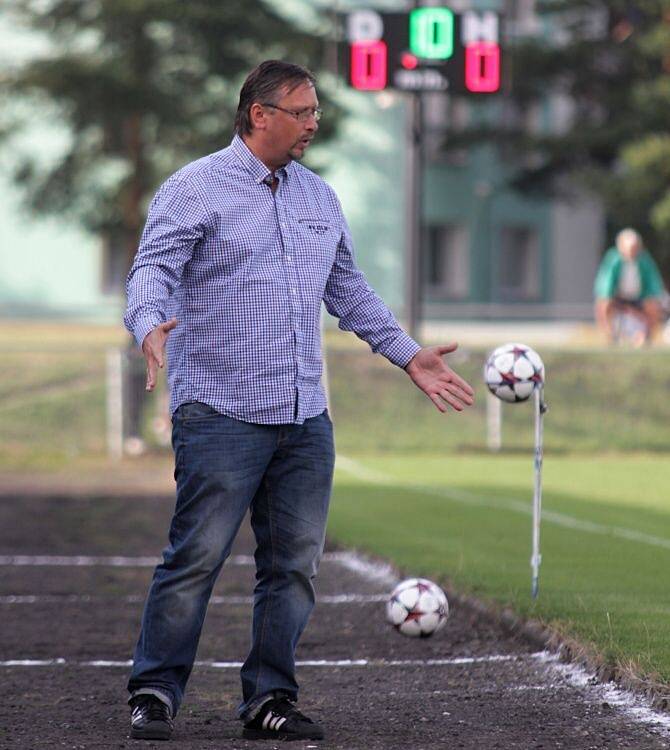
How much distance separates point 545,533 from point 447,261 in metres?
→ 33.1

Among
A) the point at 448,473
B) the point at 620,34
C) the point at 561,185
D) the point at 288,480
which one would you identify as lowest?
the point at 448,473

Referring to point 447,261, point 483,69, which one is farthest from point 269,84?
point 447,261

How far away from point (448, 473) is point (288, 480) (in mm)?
12046

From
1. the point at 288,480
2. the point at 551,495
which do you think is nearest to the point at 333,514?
the point at 551,495

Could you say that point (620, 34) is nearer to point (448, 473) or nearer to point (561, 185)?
point (561, 185)

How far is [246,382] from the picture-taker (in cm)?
563

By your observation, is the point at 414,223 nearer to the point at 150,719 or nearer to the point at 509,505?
the point at 509,505

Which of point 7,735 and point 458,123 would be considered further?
point 458,123

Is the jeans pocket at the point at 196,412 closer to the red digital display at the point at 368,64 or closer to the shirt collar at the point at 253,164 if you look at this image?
the shirt collar at the point at 253,164

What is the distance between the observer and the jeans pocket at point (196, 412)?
5645 mm

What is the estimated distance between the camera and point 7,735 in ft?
18.7

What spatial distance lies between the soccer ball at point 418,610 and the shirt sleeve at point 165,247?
2.61m

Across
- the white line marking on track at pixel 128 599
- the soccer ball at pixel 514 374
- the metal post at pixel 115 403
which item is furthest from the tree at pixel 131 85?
the soccer ball at pixel 514 374

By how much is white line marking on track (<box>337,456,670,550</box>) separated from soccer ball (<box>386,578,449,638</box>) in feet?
10.8
